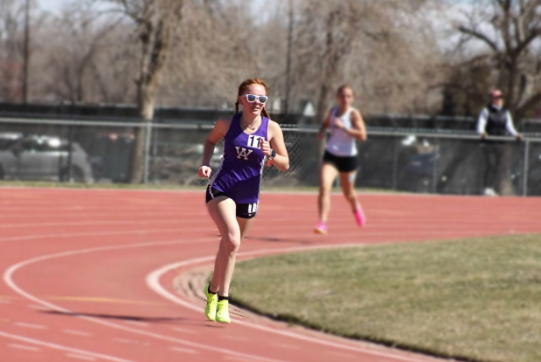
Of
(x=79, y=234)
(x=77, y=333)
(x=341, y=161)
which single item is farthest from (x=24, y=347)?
(x=79, y=234)

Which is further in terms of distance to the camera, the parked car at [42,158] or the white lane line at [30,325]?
the parked car at [42,158]

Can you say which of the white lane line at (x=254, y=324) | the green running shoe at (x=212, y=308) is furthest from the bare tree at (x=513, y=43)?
the green running shoe at (x=212, y=308)

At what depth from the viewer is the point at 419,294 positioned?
44.5 ft

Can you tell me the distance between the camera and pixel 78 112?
141 ft

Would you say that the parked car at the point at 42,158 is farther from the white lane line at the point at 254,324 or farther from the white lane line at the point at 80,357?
the white lane line at the point at 80,357

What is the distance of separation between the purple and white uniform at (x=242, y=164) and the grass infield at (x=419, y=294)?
8.79 metres

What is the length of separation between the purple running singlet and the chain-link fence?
63.8 ft

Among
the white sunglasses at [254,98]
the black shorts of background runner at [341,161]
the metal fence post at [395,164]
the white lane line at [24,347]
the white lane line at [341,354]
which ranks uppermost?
the white sunglasses at [254,98]

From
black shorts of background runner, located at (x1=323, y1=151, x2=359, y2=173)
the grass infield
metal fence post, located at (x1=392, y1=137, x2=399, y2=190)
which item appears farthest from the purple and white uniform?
metal fence post, located at (x1=392, y1=137, x2=399, y2=190)

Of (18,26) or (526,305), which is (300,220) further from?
(18,26)

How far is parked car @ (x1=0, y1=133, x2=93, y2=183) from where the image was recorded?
55.5 ft

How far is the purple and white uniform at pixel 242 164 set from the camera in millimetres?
2512

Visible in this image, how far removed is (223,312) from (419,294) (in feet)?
36.3

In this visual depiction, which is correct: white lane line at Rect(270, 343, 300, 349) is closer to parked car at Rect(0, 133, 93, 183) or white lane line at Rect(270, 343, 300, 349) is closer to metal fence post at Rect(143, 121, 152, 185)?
parked car at Rect(0, 133, 93, 183)
